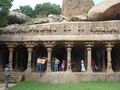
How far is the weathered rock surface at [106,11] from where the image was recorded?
1258 inches

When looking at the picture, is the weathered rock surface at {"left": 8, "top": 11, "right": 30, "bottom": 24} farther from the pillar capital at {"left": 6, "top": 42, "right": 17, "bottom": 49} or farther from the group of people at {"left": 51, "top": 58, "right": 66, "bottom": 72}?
the group of people at {"left": 51, "top": 58, "right": 66, "bottom": 72}

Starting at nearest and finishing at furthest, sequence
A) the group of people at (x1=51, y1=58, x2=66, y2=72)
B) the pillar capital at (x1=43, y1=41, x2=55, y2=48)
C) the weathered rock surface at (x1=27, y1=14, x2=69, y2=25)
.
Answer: the pillar capital at (x1=43, y1=41, x2=55, y2=48) → the group of people at (x1=51, y1=58, x2=66, y2=72) → the weathered rock surface at (x1=27, y1=14, x2=69, y2=25)

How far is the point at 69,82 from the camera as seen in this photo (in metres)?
24.1

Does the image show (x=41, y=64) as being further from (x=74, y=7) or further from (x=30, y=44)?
(x=74, y=7)

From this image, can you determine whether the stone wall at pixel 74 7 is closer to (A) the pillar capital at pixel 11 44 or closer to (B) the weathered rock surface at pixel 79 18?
(B) the weathered rock surface at pixel 79 18

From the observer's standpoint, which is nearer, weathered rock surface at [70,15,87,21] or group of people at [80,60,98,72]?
group of people at [80,60,98,72]

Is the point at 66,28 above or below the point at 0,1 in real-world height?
below

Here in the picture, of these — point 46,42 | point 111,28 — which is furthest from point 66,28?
point 111,28

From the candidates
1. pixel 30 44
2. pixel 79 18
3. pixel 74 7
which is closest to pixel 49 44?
pixel 30 44

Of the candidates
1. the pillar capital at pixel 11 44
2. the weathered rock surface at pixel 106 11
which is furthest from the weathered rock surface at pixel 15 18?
the weathered rock surface at pixel 106 11

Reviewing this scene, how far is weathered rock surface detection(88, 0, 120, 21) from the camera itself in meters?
32.0

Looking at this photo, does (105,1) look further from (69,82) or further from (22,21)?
(69,82)

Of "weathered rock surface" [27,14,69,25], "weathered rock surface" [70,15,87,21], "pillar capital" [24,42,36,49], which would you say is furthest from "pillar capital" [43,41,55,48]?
"weathered rock surface" [70,15,87,21]

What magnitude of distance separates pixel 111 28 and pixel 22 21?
11526 mm
